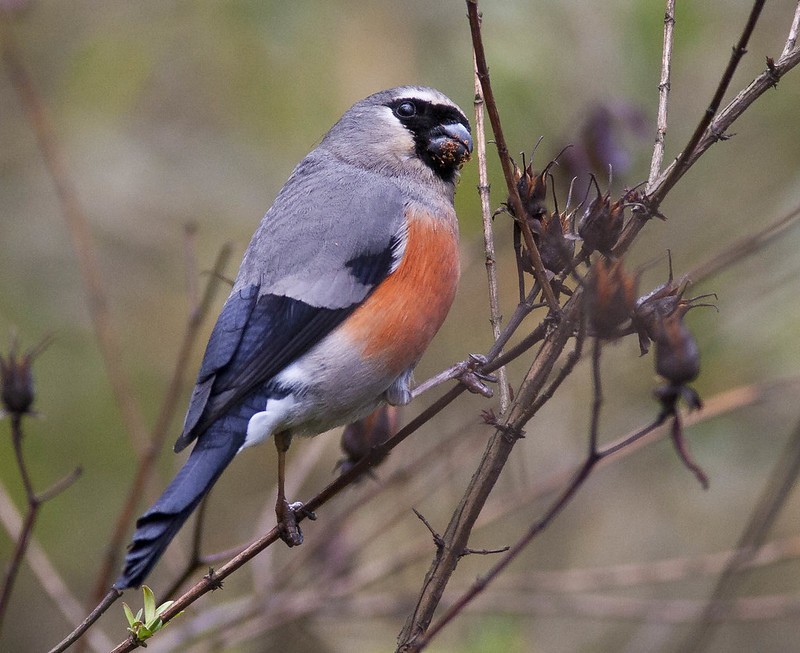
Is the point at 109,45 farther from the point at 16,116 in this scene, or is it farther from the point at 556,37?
the point at 556,37

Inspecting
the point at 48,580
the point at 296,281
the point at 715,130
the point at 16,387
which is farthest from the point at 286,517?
the point at 715,130

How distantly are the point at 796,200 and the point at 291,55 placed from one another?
8.25 feet

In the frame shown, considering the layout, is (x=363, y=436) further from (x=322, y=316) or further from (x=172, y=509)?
(x=172, y=509)

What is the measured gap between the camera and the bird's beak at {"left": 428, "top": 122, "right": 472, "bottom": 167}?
412 centimetres

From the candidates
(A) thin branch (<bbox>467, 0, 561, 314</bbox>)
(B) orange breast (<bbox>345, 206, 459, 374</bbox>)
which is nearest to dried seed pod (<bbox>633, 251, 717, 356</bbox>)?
(A) thin branch (<bbox>467, 0, 561, 314</bbox>)

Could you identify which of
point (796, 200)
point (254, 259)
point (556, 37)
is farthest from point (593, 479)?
point (254, 259)

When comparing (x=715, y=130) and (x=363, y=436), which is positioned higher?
(x=715, y=130)

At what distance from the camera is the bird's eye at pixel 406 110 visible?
427 centimetres

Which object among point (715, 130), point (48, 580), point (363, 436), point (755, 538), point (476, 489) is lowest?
point (755, 538)

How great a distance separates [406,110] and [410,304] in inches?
41.8

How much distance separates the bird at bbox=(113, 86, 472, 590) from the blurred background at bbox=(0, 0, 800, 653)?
0.82 m

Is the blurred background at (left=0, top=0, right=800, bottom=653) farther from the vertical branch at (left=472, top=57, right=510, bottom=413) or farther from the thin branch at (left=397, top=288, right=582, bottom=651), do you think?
the thin branch at (left=397, top=288, right=582, bottom=651)

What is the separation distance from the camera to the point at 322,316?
3.52m

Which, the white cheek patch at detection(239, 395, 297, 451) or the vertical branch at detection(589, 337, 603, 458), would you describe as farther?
the white cheek patch at detection(239, 395, 297, 451)
